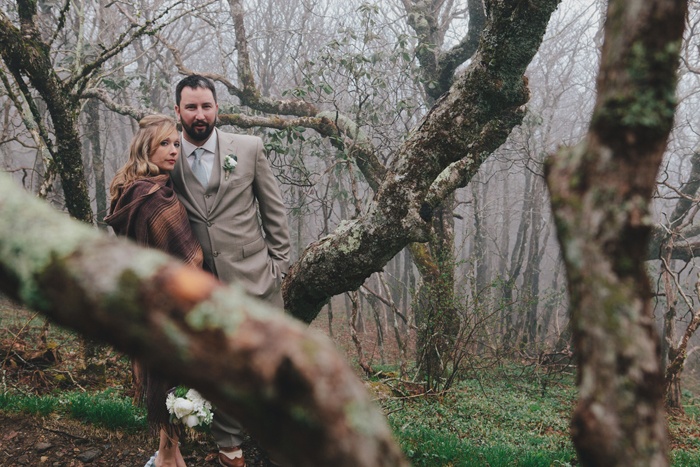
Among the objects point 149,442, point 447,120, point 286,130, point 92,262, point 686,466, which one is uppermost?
point 286,130

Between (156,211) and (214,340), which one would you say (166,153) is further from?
(214,340)

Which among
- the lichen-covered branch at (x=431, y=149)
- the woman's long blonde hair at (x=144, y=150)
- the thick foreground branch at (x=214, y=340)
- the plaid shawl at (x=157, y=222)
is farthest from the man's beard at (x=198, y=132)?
the thick foreground branch at (x=214, y=340)

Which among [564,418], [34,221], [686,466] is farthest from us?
[564,418]

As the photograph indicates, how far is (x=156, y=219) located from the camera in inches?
117

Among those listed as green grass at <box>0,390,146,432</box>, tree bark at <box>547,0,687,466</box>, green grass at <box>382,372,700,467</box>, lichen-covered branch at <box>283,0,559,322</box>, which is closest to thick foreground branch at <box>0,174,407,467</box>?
tree bark at <box>547,0,687,466</box>

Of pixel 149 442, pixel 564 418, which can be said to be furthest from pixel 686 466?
pixel 149 442

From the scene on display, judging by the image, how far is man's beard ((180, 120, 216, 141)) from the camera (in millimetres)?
3279

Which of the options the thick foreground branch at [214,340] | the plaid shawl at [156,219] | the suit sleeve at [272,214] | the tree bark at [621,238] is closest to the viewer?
the thick foreground branch at [214,340]

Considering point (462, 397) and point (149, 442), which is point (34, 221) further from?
point (462, 397)

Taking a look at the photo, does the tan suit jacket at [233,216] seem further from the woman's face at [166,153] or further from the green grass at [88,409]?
the green grass at [88,409]

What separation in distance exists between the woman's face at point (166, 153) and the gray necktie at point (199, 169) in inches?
6.0

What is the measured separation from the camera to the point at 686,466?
15.1ft

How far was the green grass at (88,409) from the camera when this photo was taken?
393cm

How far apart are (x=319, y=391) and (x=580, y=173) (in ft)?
1.94
